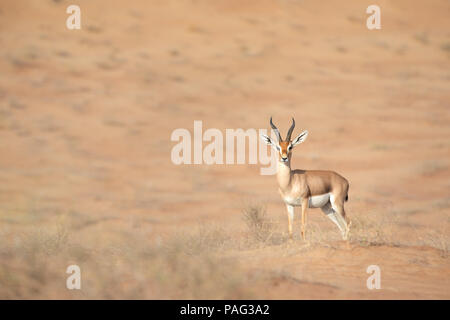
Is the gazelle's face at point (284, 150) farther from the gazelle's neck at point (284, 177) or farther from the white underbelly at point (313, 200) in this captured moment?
the white underbelly at point (313, 200)

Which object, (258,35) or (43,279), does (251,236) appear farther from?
(258,35)

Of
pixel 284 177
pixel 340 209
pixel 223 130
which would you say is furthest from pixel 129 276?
pixel 223 130

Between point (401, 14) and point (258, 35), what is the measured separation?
7.73 meters

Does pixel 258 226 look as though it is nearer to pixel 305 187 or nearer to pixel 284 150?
pixel 305 187

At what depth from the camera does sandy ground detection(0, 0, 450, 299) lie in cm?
702

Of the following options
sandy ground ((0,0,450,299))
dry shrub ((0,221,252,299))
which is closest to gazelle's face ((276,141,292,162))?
sandy ground ((0,0,450,299))

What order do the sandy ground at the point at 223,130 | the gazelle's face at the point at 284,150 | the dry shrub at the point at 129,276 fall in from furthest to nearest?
1. the gazelle's face at the point at 284,150
2. the sandy ground at the point at 223,130
3. the dry shrub at the point at 129,276

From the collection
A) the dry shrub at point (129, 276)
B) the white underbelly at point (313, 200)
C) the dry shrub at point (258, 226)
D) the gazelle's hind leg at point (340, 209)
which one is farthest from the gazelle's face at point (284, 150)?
the dry shrub at point (129, 276)

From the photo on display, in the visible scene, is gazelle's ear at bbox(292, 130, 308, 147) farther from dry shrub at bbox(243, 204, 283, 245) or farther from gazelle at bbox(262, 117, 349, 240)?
dry shrub at bbox(243, 204, 283, 245)

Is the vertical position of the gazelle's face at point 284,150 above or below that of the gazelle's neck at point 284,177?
above

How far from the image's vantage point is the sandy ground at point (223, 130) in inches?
276

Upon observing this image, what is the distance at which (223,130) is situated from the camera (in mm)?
20969

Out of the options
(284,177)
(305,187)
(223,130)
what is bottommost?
(305,187)

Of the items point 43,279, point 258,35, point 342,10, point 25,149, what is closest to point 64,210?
A: point 25,149
